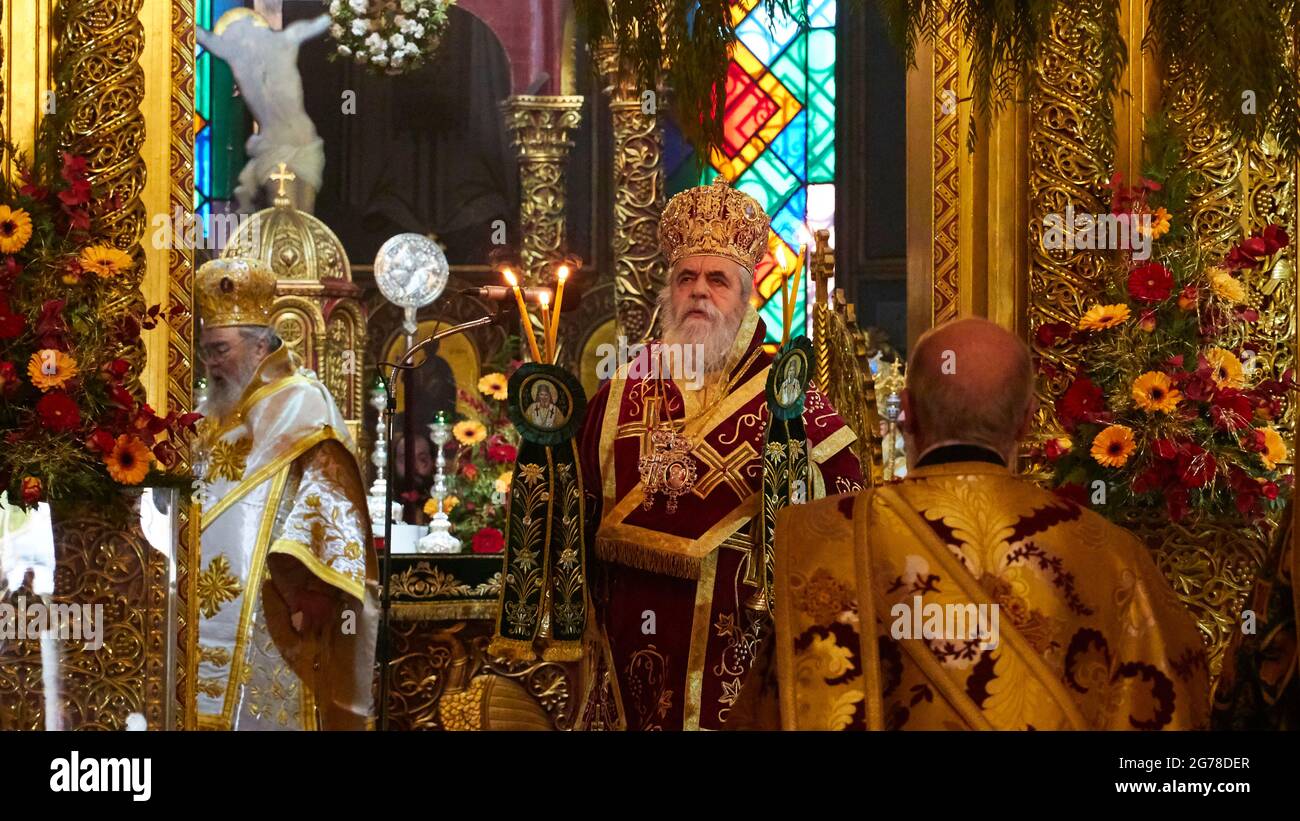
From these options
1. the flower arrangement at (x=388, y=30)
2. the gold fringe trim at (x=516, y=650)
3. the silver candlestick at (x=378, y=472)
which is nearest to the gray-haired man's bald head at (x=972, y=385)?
the gold fringe trim at (x=516, y=650)

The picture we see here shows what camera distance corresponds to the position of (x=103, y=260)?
5453 mm

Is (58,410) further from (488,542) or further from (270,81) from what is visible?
(270,81)

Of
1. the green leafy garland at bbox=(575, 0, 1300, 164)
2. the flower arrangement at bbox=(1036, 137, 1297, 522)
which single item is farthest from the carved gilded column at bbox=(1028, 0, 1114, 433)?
the green leafy garland at bbox=(575, 0, 1300, 164)

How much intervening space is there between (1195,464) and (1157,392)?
0.23 m

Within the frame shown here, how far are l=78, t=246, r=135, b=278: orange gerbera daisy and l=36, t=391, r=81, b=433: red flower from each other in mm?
413

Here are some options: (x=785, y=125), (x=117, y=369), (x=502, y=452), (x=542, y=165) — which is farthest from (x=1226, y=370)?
(x=785, y=125)

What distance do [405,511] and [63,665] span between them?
310 cm

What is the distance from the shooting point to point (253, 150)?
30.0ft

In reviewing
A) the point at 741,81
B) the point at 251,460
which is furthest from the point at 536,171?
the point at 251,460

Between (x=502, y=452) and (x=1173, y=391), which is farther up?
(x=1173, y=391)

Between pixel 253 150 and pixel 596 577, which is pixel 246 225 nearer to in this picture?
pixel 253 150

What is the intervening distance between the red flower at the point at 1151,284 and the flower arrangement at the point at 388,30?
14.4ft

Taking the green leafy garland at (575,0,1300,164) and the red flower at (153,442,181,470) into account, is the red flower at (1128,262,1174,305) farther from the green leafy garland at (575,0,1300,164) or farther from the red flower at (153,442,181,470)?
the red flower at (153,442,181,470)

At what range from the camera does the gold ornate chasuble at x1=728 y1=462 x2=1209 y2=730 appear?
9.48 ft
